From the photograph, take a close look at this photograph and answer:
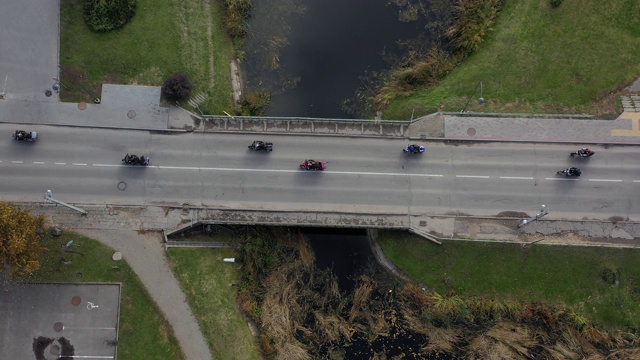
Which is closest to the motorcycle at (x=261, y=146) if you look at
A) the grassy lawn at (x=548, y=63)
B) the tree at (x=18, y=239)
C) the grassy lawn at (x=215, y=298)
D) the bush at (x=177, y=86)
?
the bush at (x=177, y=86)

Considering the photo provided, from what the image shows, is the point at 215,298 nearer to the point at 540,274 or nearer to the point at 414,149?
the point at 414,149

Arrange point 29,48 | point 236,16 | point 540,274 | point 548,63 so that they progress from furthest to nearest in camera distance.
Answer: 1. point 236,16
2. point 548,63
3. point 29,48
4. point 540,274

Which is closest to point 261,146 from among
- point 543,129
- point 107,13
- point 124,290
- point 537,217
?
point 124,290

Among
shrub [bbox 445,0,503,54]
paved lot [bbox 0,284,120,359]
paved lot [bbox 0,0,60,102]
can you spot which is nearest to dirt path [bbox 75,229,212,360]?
paved lot [bbox 0,284,120,359]

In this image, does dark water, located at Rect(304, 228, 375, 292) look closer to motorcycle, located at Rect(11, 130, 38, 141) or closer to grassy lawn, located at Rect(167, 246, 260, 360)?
grassy lawn, located at Rect(167, 246, 260, 360)

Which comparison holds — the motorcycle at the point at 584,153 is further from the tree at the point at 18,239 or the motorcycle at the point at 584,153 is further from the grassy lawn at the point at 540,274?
the tree at the point at 18,239
